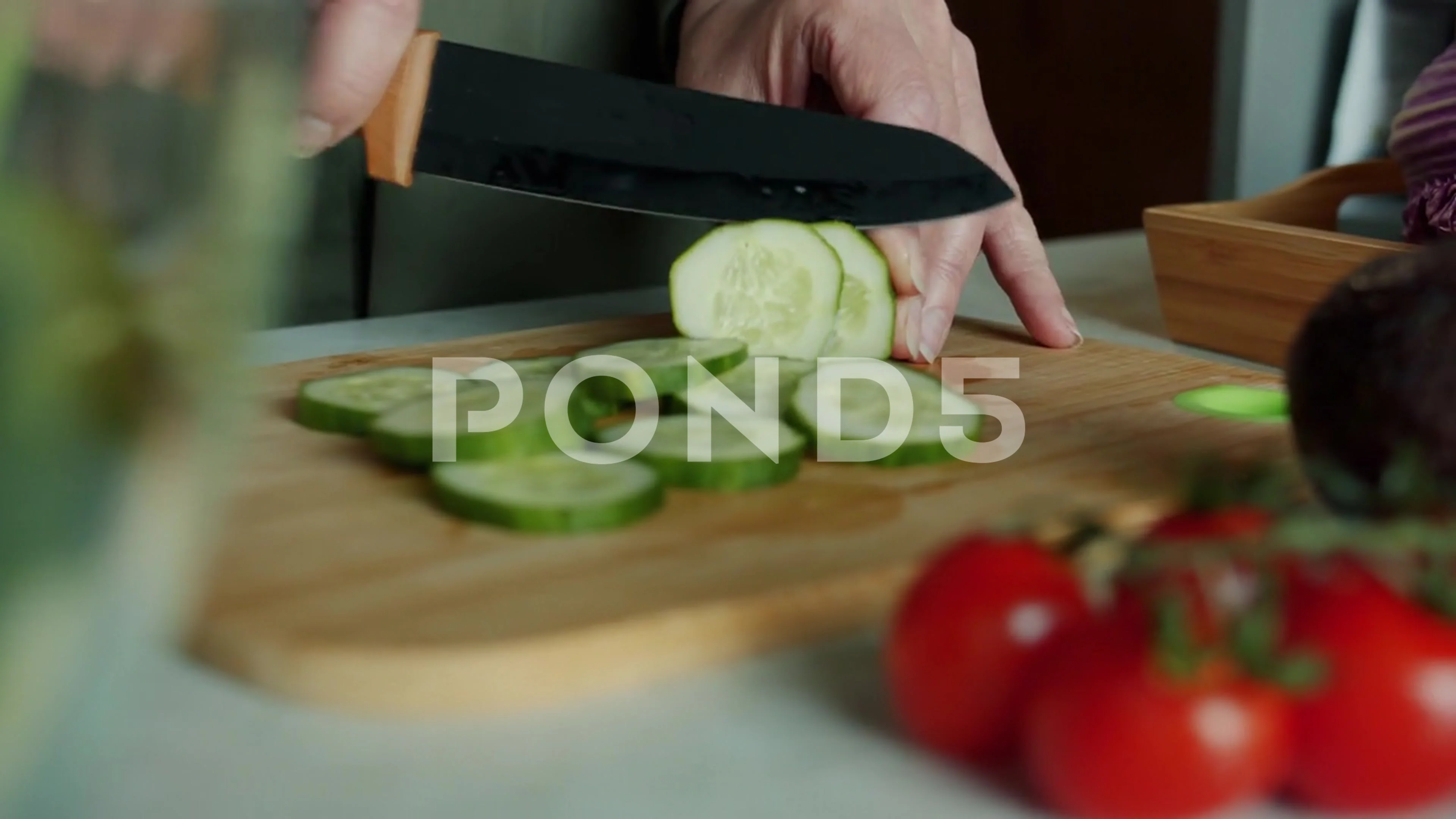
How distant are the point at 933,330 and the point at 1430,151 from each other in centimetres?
63

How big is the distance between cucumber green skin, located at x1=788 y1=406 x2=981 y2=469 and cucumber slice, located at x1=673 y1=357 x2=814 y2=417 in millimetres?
56

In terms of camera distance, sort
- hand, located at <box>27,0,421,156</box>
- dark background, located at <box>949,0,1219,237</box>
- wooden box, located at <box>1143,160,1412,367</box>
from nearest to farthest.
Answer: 1. hand, located at <box>27,0,421,156</box>
2. wooden box, located at <box>1143,160,1412,367</box>
3. dark background, located at <box>949,0,1219,237</box>

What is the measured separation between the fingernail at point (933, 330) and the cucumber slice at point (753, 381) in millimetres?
208

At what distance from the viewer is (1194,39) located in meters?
4.02

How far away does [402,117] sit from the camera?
1.35 metres

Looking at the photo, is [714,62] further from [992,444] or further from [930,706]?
[930,706]

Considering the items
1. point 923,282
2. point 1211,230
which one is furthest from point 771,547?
point 1211,230

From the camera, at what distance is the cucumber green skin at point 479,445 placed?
3.51 feet

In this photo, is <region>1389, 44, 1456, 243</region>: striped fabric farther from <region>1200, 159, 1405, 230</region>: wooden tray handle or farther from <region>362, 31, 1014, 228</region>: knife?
<region>362, 31, 1014, 228</region>: knife

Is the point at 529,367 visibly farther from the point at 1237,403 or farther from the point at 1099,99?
the point at 1099,99

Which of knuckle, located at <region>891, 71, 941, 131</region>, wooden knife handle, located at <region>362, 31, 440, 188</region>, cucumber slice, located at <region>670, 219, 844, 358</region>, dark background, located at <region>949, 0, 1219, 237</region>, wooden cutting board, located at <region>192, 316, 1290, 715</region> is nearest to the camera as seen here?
wooden cutting board, located at <region>192, 316, 1290, 715</region>

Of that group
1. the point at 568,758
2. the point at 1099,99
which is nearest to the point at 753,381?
the point at 568,758

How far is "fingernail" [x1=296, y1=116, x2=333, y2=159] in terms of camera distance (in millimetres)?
1239

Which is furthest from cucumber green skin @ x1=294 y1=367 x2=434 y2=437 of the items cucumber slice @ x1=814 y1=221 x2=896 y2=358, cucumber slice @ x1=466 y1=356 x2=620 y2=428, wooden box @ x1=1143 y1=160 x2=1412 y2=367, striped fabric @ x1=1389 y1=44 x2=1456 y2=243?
striped fabric @ x1=1389 y1=44 x2=1456 y2=243
